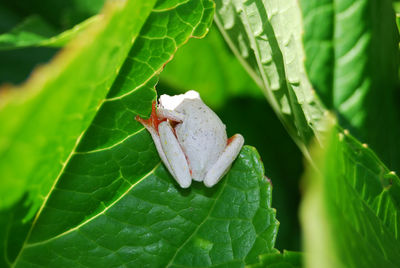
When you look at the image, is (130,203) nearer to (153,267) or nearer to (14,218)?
(153,267)

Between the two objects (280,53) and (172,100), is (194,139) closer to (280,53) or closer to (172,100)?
(172,100)

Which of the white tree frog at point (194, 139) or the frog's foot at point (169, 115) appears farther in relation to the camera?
the frog's foot at point (169, 115)

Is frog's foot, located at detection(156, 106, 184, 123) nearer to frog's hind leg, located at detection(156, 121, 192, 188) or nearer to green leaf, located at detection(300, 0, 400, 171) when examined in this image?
frog's hind leg, located at detection(156, 121, 192, 188)

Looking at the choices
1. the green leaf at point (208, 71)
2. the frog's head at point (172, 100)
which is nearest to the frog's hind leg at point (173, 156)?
the frog's head at point (172, 100)

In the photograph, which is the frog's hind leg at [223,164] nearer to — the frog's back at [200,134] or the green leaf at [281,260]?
the frog's back at [200,134]

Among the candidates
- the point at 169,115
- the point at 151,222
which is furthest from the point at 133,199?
the point at 169,115

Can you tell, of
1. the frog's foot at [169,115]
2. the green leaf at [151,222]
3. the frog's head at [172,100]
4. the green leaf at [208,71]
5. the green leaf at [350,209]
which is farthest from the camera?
the green leaf at [208,71]

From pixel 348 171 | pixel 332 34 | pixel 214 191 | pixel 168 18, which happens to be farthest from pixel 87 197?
pixel 332 34
